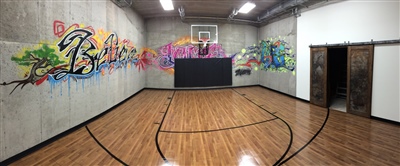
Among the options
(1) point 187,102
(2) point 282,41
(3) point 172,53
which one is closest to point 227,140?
(1) point 187,102

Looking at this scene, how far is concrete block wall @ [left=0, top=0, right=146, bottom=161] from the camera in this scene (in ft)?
7.82

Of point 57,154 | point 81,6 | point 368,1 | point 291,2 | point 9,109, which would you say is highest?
point 291,2

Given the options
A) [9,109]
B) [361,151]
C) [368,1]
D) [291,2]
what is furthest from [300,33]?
[9,109]

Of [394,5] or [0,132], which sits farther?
[394,5]

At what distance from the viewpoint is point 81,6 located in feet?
12.2

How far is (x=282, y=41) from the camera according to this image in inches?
287

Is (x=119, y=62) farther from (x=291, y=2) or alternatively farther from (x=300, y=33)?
(x=300, y=33)

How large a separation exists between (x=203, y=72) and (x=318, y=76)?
15.9 feet

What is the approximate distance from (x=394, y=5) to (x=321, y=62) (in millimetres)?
2033

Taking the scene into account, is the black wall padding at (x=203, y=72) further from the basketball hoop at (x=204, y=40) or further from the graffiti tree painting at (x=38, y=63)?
the graffiti tree painting at (x=38, y=63)

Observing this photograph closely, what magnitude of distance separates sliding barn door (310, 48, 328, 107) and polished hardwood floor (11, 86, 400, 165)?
86 centimetres

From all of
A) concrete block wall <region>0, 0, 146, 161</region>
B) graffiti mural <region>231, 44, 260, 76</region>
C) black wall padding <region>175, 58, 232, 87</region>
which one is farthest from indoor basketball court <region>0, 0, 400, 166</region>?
black wall padding <region>175, 58, 232, 87</region>

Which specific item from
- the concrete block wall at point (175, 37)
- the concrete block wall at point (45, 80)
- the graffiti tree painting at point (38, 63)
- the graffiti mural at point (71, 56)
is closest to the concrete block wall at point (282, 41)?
the concrete block wall at point (175, 37)

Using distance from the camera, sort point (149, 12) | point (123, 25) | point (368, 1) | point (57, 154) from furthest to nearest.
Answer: point (149, 12) → point (123, 25) → point (368, 1) → point (57, 154)
